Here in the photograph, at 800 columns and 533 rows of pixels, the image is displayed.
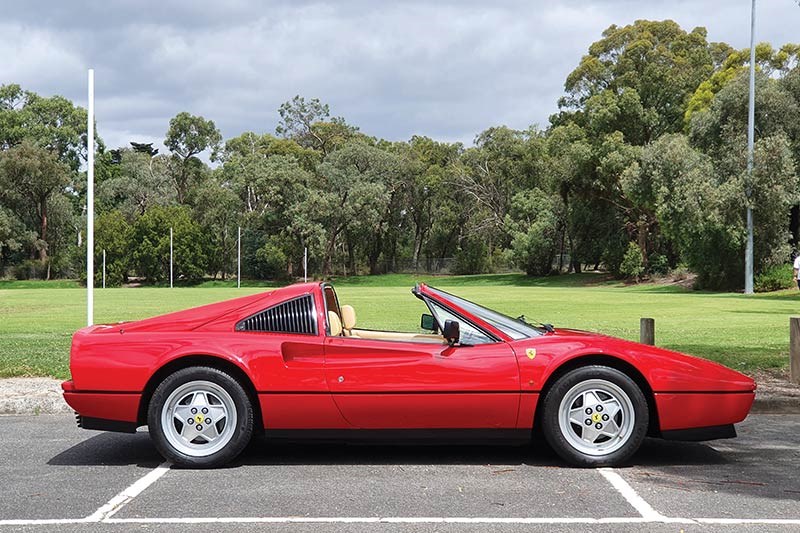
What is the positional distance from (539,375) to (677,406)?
99cm

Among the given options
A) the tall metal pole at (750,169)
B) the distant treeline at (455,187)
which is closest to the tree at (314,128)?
the distant treeline at (455,187)

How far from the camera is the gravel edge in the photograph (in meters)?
7.88

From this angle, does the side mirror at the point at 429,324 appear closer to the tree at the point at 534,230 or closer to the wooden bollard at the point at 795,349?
the wooden bollard at the point at 795,349

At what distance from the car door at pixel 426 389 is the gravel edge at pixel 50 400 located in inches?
148

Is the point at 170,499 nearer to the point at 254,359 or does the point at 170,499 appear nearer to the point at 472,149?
the point at 254,359

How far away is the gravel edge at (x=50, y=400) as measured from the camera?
788 cm

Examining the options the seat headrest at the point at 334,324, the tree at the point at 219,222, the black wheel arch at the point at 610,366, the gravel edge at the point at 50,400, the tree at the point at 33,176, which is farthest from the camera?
the tree at the point at 219,222

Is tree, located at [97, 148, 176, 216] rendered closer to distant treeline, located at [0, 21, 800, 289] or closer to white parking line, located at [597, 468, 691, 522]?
distant treeline, located at [0, 21, 800, 289]

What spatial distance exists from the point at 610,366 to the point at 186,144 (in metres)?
93.5

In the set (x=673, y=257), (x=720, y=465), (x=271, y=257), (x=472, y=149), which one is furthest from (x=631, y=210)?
(x=720, y=465)

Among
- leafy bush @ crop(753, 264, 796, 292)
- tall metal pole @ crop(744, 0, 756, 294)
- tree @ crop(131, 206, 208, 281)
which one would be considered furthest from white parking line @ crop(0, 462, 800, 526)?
tree @ crop(131, 206, 208, 281)

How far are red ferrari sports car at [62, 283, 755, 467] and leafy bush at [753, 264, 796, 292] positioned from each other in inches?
1515

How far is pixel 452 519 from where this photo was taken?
14.5 ft

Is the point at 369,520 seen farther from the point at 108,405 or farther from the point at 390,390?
the point at 108,405
